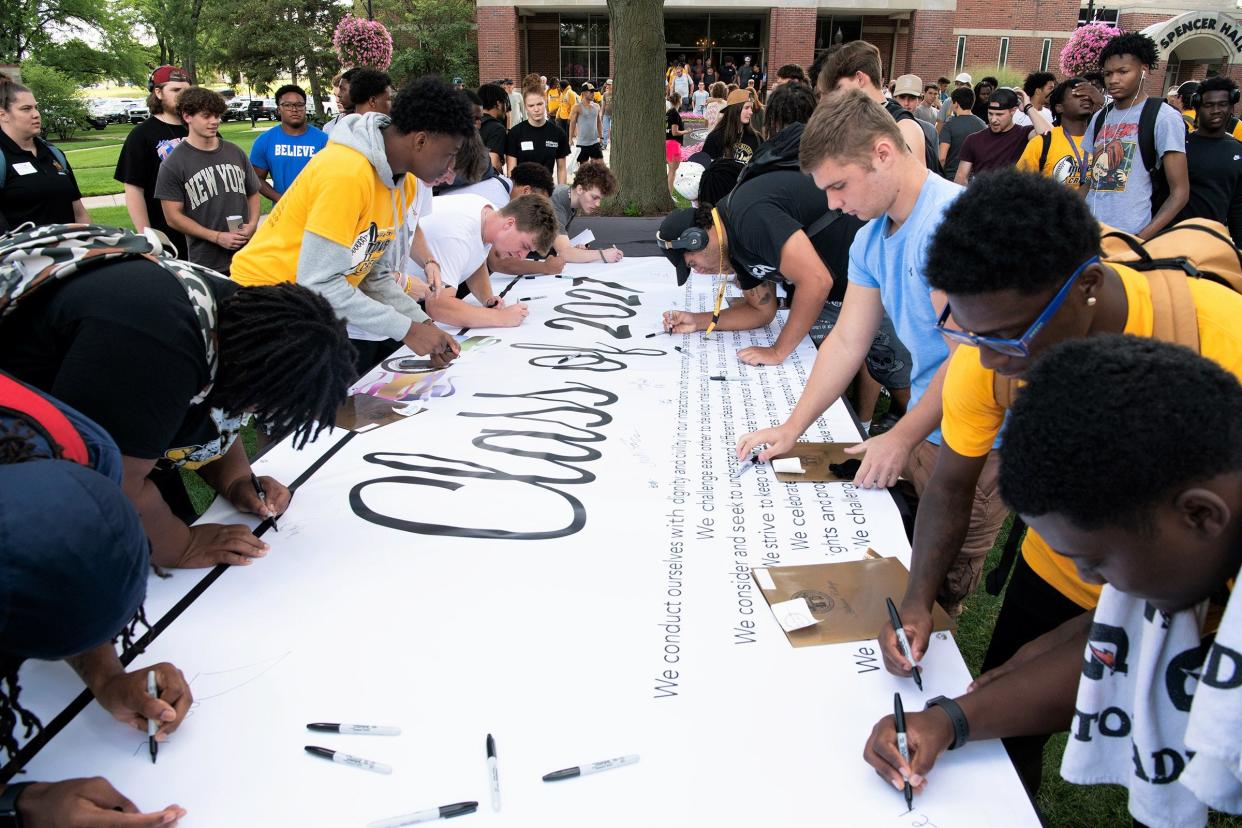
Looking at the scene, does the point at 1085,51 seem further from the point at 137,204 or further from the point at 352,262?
the point at 137,204

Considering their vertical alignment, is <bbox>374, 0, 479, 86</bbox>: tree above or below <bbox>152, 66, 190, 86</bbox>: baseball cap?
above

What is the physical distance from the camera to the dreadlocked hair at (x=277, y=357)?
1.53m

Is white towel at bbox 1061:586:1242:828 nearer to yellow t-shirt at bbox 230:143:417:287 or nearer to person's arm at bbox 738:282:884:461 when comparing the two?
person's arm at bbox 738:282:884:461

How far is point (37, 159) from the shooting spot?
4.11 metres

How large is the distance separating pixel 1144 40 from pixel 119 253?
4.60 meters

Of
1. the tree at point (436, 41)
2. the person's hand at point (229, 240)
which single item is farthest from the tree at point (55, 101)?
the person's hand at point (229, 240)

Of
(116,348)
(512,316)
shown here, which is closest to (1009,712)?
(116,348)

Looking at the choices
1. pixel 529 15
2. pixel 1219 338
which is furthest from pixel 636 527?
pixel 529 15

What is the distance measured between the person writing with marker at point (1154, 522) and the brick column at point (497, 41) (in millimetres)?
23097

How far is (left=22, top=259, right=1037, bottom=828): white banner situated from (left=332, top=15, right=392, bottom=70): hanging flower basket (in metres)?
4.25

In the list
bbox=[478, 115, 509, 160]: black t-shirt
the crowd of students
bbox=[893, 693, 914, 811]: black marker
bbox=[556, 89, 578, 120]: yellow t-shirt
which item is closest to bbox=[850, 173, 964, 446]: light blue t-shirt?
the crowd of students

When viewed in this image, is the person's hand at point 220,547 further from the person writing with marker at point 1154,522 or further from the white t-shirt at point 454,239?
the white t-shirt at point 454,239

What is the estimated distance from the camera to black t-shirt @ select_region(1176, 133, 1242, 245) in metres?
4.18

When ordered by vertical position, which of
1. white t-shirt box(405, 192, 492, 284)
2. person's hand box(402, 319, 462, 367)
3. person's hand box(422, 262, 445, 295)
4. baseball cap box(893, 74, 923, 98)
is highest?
baseball cap box(893, 74, 923, 98)
